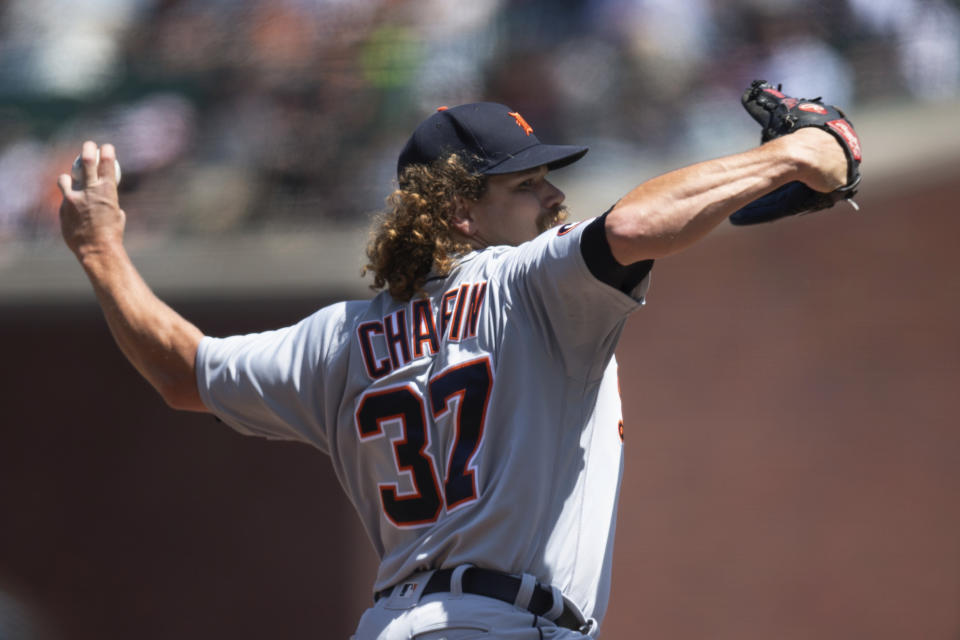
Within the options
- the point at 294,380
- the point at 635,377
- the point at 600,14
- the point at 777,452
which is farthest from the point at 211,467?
the point at 294,380

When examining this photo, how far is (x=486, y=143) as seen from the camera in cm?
262

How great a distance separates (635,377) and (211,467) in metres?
2.32

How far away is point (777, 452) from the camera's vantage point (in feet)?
18.7

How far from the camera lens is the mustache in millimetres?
2660

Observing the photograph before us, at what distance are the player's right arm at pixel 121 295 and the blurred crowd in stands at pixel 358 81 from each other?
3633 mm

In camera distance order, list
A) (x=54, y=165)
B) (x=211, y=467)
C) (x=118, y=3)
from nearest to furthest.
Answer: (x=211, y=467), (x=54, y=165), (x=118, y=3)

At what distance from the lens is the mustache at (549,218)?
2660mm

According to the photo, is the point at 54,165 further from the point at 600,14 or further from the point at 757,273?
the point at 757,273

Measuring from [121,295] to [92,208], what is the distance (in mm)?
245

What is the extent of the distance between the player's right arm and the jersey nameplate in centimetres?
44

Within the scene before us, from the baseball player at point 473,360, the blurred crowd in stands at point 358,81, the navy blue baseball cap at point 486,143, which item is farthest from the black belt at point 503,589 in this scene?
the blurred crowd in stands at point 358,81

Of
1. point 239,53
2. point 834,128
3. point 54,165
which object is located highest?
point 239,53

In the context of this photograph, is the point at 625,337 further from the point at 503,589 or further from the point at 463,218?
the point at 503,589

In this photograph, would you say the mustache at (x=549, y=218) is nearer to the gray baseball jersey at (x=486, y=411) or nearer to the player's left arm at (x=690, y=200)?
the gray baseball jersey at (x=486, y=411)
